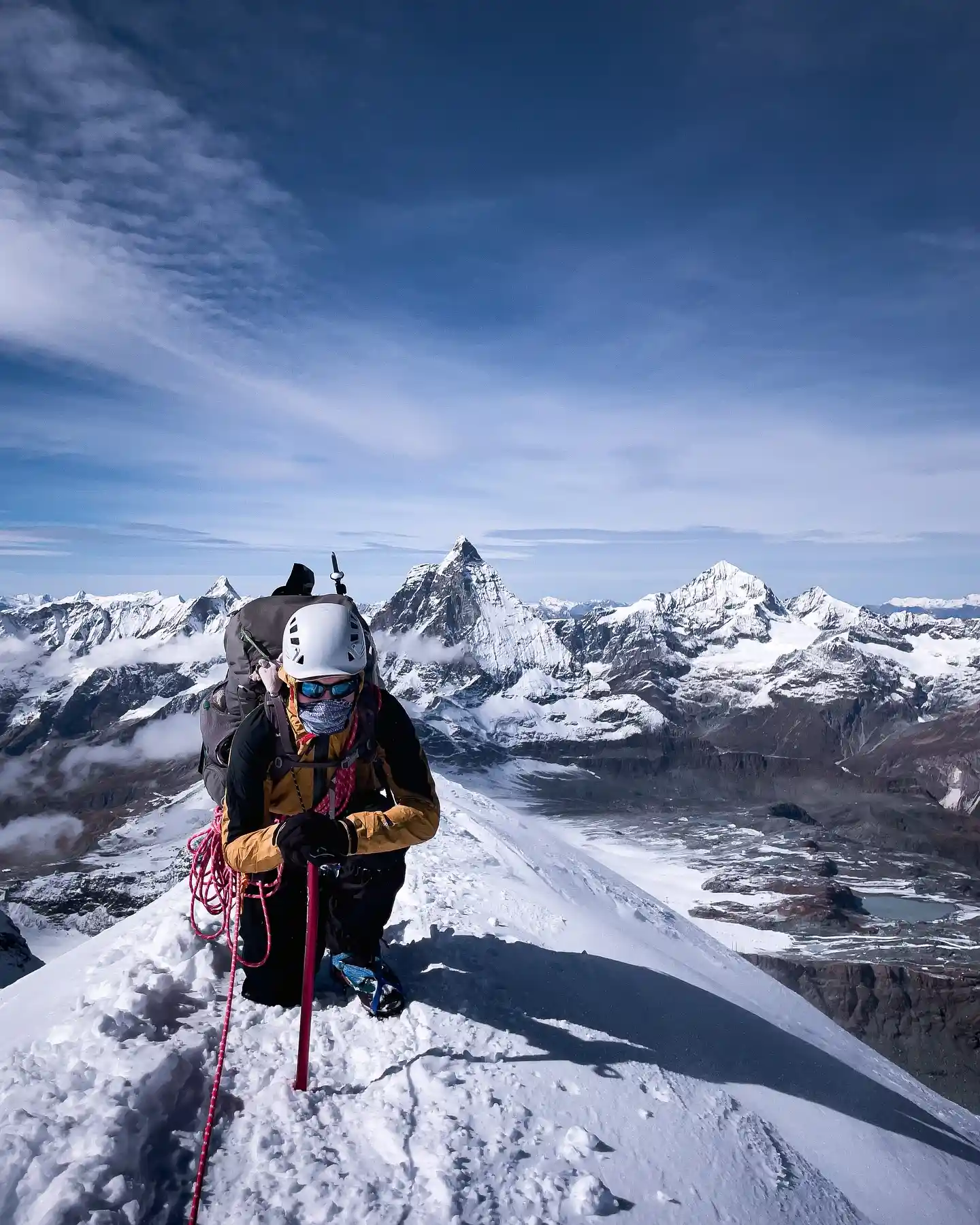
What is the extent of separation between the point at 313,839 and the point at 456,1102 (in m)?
2.92

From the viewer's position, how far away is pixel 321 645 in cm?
740

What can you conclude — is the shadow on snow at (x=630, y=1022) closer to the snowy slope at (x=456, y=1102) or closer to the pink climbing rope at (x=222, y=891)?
the snowy slope at (x=456, y=1102)

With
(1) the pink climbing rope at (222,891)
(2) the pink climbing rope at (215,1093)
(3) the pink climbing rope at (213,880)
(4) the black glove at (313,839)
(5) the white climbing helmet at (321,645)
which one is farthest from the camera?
(3) the pink climbing rope at (213,880)

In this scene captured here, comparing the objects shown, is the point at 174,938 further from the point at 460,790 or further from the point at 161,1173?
the point at 460,790

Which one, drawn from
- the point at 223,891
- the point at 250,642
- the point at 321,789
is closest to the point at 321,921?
the point at 223,891

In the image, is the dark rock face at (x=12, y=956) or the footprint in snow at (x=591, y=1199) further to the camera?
the dark rock face at (x=12, y=956)

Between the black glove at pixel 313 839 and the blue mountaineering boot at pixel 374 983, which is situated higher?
the black glove at pixel 313 839

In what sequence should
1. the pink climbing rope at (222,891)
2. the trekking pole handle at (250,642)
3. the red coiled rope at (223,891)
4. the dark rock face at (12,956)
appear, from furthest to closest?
the dark rock face at (12,956)
the trekking pole handle at (250,642)
the pink climbing rope at (222,891)
the red coiled rope at (223,891)

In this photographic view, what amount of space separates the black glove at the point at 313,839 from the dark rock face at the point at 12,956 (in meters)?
74.0

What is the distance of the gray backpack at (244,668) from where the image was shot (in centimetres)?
836

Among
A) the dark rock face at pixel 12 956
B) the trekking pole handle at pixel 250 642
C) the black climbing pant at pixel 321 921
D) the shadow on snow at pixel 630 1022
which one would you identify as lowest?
the dark rock face at pixel 12 956

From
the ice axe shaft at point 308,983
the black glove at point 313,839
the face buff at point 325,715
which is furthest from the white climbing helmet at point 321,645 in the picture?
the ice axe shaft at point 308,983

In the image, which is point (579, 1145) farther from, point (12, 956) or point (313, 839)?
A: point (12, 956)

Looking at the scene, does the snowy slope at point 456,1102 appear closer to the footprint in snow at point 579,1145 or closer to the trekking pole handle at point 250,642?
the footprint in snow at point 579,1145
